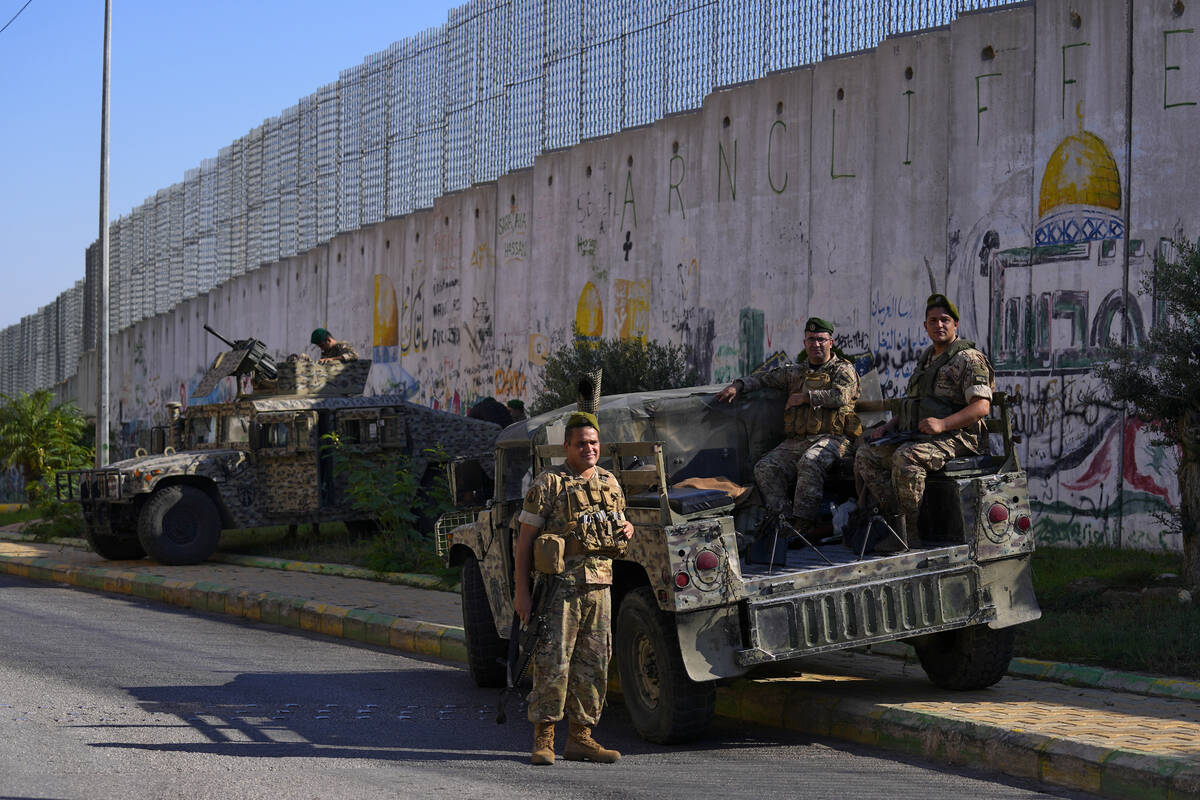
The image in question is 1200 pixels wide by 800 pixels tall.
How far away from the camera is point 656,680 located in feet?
23.8

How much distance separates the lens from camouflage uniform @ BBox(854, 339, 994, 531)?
25.5 ft

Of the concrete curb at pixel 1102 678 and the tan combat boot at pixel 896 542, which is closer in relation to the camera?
the concrete curb at pixel 1102 678

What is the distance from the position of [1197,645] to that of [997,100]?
7.56 meters

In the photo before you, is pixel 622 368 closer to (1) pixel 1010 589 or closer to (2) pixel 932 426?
(2) pixel 932 426

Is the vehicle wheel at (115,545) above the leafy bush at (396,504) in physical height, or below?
below

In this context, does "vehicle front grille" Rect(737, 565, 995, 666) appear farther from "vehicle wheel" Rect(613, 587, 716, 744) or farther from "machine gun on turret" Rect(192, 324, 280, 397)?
"machine gun on turret" Rect(192, 324, 280, 397)

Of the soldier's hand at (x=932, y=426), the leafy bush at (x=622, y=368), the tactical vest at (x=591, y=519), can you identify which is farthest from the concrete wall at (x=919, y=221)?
the tactical vest at (x=591, y=519)

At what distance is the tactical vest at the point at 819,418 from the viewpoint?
28.4 ft

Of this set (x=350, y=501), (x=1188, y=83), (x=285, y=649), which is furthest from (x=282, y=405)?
(x=1188, y=83)

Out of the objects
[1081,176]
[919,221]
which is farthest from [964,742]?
[919,221]

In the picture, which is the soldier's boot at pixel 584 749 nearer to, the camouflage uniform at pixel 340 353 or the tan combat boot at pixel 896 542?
the tan combat boot at pixel 896 542

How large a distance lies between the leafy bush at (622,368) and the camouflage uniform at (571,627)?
32.3 ft

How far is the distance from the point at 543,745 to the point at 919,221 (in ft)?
31.2

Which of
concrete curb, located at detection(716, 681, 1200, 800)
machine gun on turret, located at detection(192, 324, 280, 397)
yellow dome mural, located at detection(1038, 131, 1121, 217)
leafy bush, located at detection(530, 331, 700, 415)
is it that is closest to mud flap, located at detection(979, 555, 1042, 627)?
concrete curb, located at detection(716, 681, 1200, 800)
